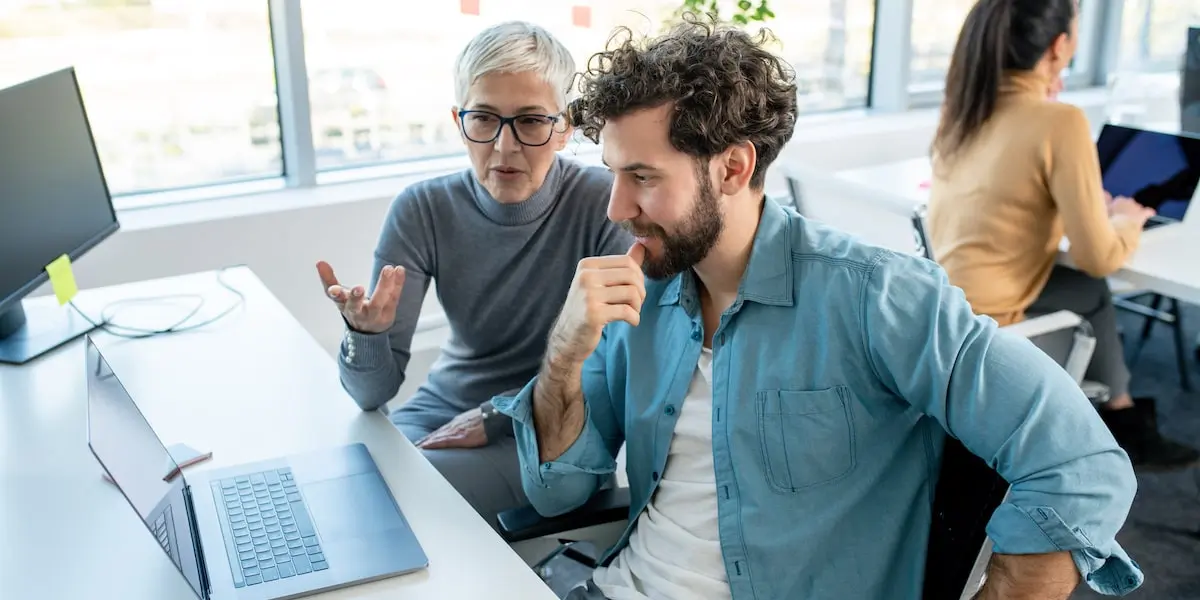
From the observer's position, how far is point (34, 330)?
2.04 m

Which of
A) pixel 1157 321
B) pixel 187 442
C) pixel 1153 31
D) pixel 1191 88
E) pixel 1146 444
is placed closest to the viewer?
pixel 187 442

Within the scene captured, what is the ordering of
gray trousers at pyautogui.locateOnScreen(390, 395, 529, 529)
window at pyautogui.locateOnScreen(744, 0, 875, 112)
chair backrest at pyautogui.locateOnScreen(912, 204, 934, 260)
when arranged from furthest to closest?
window at pyautogui.locateOnScreen(744, 0, 875, 112), chair backrest at pyautogui.locateOnScreen(912, 204, 934, 260), gray trousers at pyautogui.locateOnScreen(390, 395, 529, 529)

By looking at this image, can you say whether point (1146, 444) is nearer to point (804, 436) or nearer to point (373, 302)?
point (804, 436)

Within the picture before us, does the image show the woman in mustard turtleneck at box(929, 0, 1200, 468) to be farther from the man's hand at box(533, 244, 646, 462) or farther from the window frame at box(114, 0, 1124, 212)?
the man's hand at box(533, 244, 646, 462)

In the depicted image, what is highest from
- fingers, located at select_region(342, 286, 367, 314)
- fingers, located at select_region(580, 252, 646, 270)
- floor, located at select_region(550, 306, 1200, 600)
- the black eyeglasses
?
the black eyeglasses

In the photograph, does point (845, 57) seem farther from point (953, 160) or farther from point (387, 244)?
point (387, 244)

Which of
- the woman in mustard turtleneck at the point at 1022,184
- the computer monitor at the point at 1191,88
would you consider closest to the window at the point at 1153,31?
the computer monitor at the point at 1191,88

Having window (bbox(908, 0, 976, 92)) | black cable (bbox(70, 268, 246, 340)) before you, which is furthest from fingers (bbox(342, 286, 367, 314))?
window (bbox(908, 0, 976, 92))

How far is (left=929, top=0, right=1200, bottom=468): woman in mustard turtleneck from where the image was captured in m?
2.37

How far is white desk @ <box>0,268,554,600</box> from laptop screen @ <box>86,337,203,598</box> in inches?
3.2

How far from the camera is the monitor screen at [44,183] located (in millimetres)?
1859

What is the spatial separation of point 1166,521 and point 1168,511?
56 mm

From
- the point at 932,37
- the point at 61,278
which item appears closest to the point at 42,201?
the point at 61,278

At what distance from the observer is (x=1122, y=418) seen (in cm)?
229
